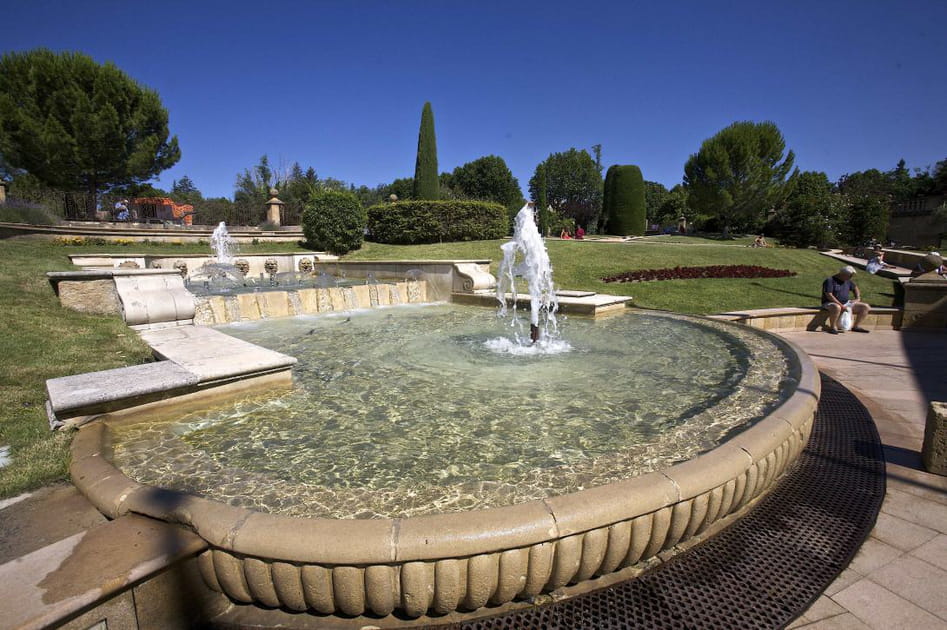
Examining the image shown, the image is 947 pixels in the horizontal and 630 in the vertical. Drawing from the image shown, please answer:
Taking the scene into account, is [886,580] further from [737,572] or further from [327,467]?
[327,467]

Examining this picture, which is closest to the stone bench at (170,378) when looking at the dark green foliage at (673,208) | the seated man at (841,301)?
the seated man at (841,301)

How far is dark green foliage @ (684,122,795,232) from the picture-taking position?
34469 mm

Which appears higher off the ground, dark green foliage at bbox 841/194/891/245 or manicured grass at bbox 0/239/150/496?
dark green foliage at bbox 841/194/891/245

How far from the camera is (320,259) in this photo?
17219mm

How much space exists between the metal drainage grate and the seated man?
A: 604 cm

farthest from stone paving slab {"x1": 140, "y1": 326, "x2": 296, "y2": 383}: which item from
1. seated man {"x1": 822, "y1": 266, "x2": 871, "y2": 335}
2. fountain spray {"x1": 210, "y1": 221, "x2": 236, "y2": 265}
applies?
fountain spray {"x1": 210, "y1": 221, "x2": 236, "y2": 265}

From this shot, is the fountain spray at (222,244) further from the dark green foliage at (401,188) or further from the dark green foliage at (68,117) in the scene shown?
the dark green foliage at (401,188)

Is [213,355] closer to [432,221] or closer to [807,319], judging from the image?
[807,319]

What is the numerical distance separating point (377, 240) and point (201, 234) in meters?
8.17

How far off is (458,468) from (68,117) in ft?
118

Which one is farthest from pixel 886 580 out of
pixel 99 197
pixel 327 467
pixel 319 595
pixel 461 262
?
pixel 99 197

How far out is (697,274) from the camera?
13367mm

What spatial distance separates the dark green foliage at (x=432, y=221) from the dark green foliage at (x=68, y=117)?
1726cm

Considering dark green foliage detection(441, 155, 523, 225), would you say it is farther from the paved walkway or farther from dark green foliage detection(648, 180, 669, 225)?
the paved walkway
